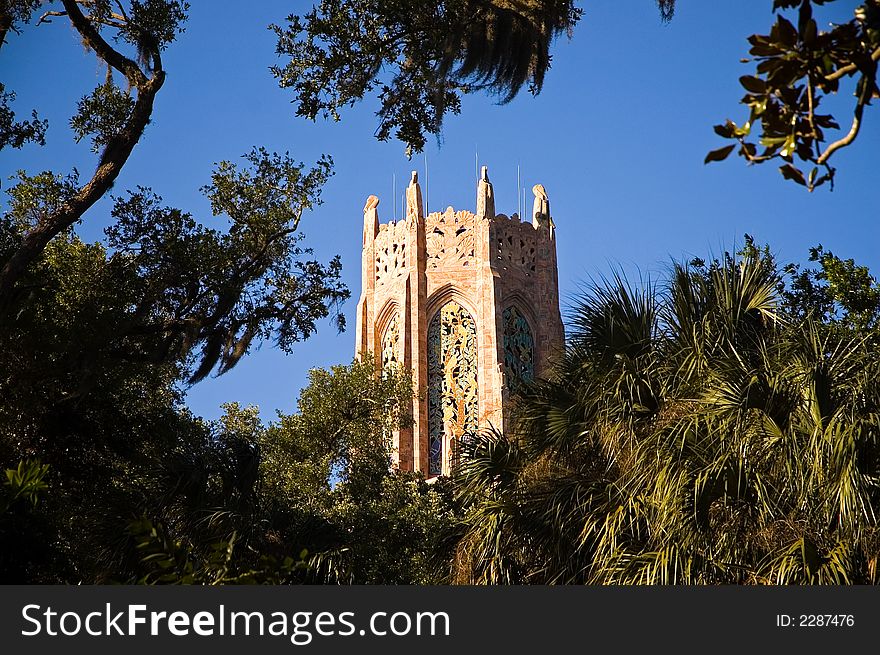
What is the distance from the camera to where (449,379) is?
120 ft

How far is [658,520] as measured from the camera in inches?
349

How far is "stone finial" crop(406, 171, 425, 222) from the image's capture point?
3841 cm

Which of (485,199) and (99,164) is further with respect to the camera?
(485,199)

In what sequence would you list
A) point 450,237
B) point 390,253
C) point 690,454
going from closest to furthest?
point 690,454
point 450,237
point 390,253

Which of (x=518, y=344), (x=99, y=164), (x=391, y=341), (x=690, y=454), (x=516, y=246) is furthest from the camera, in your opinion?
(x=516, y=246)

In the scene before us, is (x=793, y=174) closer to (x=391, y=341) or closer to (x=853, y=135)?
(x=853, y=135)

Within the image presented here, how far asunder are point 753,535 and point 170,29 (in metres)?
7.41

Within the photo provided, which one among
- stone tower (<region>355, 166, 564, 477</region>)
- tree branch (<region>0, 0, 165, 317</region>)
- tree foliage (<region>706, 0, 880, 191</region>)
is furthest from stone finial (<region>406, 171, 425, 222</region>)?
tree foliage (<region>706, 0, 880, 191</region>)

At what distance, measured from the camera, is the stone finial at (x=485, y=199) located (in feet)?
126

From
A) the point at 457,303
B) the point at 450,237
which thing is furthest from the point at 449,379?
the point at 450,237

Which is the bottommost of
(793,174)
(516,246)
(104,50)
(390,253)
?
(793,174)

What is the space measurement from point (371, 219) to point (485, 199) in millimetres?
4056

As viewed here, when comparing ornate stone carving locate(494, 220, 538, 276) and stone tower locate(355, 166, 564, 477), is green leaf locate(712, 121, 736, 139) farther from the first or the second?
ornate stone carving locate(494, 220, 538, 276)

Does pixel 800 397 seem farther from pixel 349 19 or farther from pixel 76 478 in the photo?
pixel 76 478
